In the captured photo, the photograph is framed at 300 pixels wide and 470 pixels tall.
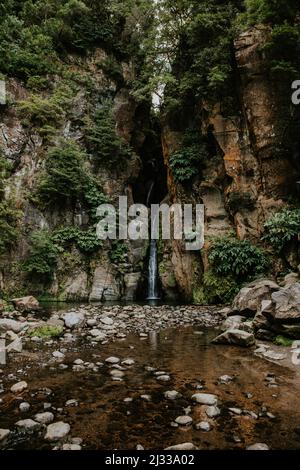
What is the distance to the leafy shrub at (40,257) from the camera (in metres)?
13.4

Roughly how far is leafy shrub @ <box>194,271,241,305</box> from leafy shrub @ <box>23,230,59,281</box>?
6.68 meters

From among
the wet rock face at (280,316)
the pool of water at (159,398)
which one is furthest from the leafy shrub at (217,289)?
the pool of water at (159,398)

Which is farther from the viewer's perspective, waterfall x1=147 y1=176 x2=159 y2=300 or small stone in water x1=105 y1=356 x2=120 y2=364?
waterfall x1=147 y1=176 x2=159 y2=300

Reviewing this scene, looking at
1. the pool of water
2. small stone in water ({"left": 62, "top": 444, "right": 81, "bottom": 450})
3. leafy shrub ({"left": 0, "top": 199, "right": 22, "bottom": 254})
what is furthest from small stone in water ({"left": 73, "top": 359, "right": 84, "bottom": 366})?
leafy shrub ({"left": 0, "top": 199, "right": 22, "bottom": 254})

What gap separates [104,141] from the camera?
16.8m

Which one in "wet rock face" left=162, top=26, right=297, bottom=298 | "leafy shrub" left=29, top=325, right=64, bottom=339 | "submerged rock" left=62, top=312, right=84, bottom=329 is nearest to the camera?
"leafy shrub" left=29, top=325, right=64, bottom=339

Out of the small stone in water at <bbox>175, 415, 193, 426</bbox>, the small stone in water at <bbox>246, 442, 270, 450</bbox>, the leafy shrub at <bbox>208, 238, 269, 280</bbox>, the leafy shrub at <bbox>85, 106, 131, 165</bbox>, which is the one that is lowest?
the small stone in water at <bbox>175, 415, 193, 426</bbox>

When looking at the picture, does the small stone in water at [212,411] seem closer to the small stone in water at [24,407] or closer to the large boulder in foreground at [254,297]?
the small stone in water at [24,407]

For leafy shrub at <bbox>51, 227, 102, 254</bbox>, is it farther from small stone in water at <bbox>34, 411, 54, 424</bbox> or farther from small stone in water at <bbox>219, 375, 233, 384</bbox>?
small stone in water at <bbox>34, 411, 54, 424</bbox>

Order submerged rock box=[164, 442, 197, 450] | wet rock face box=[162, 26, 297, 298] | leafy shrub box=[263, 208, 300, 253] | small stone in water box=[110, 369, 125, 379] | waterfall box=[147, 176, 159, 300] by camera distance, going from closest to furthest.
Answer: submerged rock box=[164, 442, 197, 450] < small stone in water box=[110, 369, 125, 379] < leafy shrub box=[263, 208, 300, 253] < wet rock face box=[162, 26, 297, 298] < waterfall box=[147, 176, 159, 300]

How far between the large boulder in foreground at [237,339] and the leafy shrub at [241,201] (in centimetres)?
737

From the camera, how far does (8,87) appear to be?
1517 centimetres

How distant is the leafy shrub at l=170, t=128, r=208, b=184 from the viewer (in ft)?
48.4

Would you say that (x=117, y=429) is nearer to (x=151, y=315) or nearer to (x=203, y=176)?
(x=151, y=315)
